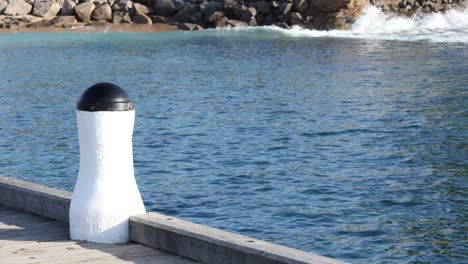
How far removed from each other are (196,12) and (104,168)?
40.8 meters

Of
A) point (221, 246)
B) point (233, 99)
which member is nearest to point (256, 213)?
point (221, 246)

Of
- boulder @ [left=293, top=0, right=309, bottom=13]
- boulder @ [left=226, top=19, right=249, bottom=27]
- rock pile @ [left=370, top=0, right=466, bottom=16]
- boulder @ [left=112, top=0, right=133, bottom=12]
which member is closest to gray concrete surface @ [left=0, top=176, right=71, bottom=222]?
boulder @ [left=293, top=0, right=309, bottom=13]

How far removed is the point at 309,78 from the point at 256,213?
15.3 metres

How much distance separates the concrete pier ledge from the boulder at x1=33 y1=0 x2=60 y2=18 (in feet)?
130

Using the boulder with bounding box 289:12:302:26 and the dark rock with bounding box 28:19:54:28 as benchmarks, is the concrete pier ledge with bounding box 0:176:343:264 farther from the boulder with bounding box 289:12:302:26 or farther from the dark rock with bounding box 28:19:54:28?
the dark rock with bounding box 28:19:54:28

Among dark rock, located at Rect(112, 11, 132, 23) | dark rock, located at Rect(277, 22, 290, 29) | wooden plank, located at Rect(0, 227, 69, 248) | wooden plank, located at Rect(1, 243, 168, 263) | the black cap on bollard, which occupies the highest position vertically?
the black cap on bollard

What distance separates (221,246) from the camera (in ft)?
20.1

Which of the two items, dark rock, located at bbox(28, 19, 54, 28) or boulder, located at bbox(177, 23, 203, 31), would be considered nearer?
boulder, located at bbox(177, 23, 203, 31)

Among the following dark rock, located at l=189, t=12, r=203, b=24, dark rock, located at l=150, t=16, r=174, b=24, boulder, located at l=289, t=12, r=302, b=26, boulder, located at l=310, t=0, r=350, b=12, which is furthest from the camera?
dark rock, located at l=189, t=12, r=203, b=24

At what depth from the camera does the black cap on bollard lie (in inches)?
Answer: 266

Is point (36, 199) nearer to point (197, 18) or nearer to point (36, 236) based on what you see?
point (36, 236)

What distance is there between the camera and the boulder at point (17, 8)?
1841 inches

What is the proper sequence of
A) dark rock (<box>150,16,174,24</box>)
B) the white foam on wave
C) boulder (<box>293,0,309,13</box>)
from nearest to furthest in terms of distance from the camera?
the white foam on wave, boulder (<box>293,0,309,13</box>), dark rock (<box>150,16,174,24</box>)

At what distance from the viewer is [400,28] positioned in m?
45.5
